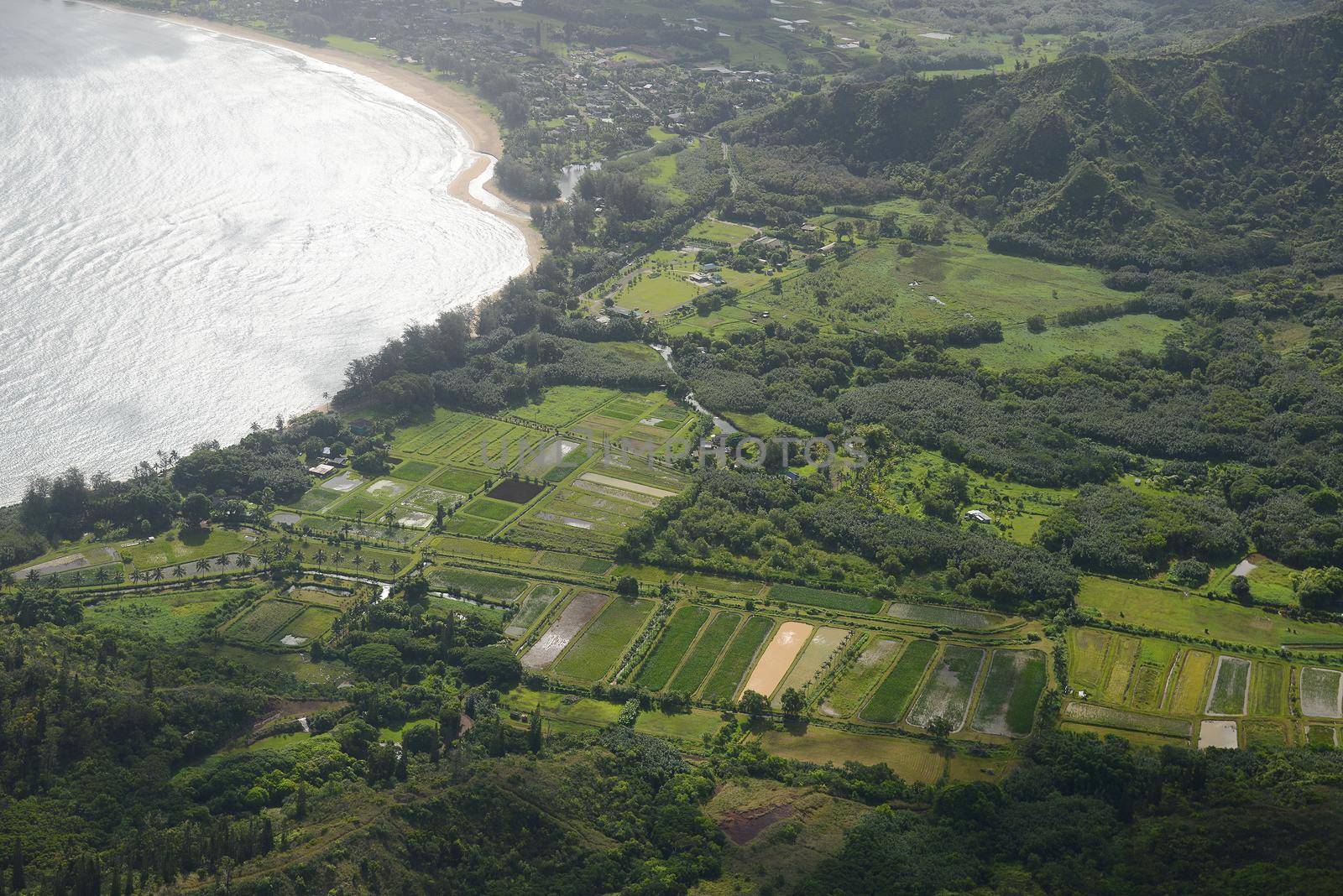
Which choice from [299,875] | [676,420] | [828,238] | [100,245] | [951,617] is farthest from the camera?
[828,238]

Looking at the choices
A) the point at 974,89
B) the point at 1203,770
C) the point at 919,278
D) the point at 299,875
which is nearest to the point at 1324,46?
the point at 974,89

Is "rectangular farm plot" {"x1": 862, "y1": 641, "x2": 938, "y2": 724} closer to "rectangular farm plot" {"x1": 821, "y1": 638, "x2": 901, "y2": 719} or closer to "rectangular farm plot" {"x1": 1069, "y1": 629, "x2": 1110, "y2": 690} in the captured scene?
"rectangular farm plot" {"x1": 821, "y1": 638, "x2": 901, "y2": 719}

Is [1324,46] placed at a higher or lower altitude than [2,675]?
higher

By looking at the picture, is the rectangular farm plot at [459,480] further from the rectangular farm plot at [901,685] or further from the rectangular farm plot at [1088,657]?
the rectangular farm plot at [1088,657]

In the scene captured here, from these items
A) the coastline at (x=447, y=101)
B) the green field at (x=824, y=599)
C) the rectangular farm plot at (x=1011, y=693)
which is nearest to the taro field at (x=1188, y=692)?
the rectangular farm plot at (x=1011, y=693)

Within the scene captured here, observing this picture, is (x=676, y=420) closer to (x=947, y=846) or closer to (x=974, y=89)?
(x=947, y=846)

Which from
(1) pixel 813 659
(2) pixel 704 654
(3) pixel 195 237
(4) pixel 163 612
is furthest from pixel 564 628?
(3) pixel 195 237
